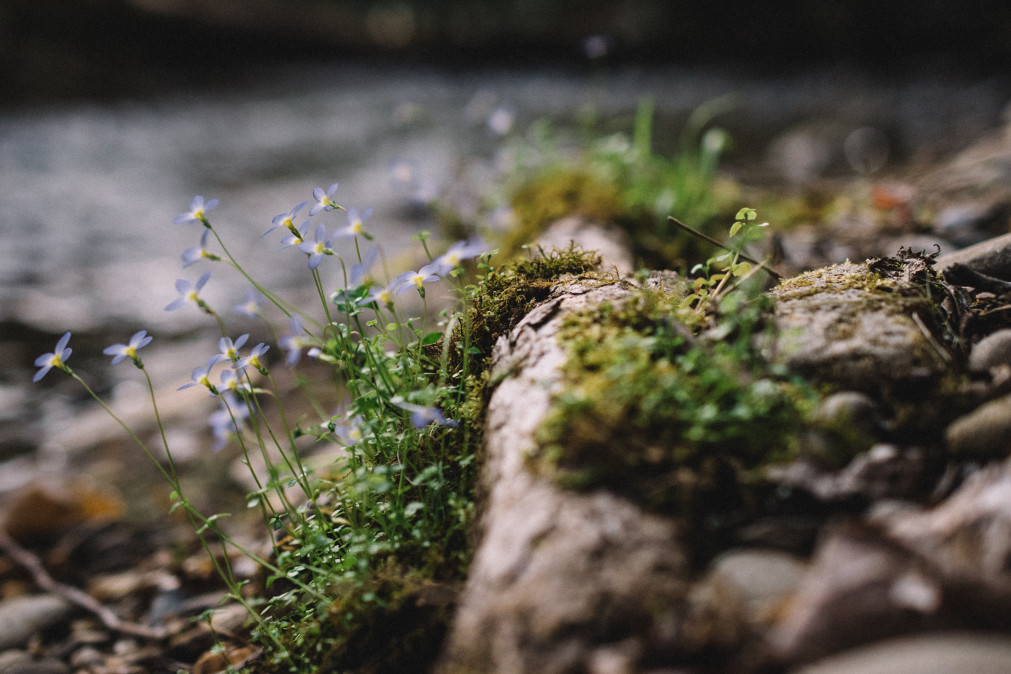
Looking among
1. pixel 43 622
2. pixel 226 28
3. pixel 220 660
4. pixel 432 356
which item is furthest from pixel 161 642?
pixel 226 28

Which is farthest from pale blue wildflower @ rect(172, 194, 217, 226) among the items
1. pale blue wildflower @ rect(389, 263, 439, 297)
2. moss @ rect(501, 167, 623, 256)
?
moss @ rect(501, 167, 623, 256)

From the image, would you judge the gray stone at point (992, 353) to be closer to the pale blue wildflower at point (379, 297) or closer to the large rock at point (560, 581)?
the large rock at point (560, 581)

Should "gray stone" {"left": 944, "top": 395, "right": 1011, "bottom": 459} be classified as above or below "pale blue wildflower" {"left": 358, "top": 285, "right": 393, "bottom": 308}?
below

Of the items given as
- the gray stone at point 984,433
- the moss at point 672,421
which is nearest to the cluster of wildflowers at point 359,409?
the moss at point 672,421

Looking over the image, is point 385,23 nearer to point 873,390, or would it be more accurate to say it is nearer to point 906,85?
point 906,85

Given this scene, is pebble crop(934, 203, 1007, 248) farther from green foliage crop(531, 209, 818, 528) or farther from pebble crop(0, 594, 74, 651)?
pebble crop(0, 594, 74, 651)

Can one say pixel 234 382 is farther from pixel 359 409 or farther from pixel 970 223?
pixel 970 223
